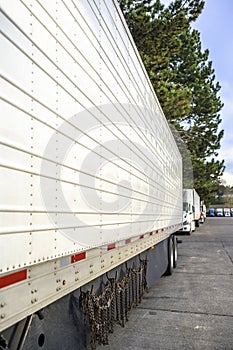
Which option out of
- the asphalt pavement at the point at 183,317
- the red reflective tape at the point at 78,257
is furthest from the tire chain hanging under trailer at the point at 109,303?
the red reflective tape at the point at 78,257

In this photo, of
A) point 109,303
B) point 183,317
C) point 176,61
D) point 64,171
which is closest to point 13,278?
point 64,171

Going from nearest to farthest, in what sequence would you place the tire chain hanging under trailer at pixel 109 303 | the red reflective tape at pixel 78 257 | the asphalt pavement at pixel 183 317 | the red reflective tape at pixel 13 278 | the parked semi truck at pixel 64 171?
the red reflective tape at pixel 13 278, the parked semi truck at pixel 64 171, the red reflective tape at pixel 78 257, the tire chain hanging under trailer at pixel 109 303, the asphalt pavement at pixel 183 317

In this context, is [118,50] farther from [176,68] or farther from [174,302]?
[176,68]

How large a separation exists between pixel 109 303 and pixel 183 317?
2408 mm

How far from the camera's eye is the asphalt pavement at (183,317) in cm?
473

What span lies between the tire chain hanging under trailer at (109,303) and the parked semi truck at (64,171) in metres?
0.02

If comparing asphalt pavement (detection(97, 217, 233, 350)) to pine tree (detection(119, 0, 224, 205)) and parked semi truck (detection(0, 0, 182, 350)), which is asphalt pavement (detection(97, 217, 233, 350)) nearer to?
parked semi truck (detection(0, 0, 182, 350))

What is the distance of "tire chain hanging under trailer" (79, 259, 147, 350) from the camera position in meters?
3.27

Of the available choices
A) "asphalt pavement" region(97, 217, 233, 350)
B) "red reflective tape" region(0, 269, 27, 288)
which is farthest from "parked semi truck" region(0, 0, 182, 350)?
"asphalt pavement" region(97, 217, 233, 350)

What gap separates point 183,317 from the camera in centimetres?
582

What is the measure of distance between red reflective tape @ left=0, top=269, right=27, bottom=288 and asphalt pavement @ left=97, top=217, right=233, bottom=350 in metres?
2.93

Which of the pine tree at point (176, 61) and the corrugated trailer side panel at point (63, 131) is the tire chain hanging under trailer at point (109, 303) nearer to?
the corrugated trailer side panel at point (63, 131)

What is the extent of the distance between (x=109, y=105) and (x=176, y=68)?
24004 millimetres

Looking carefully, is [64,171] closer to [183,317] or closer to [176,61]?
[183,317]
